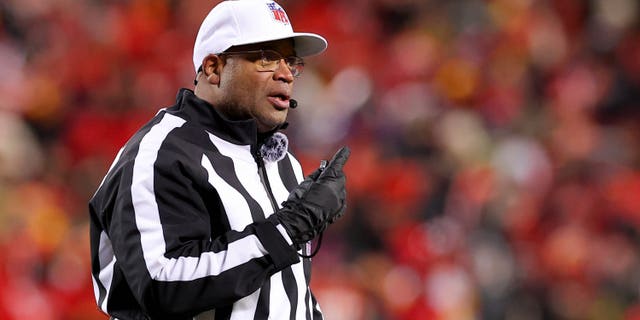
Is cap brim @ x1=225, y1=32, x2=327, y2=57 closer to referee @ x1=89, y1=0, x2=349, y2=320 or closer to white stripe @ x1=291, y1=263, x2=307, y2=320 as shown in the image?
referee @ x1=89, y1=0, x2=349, y2=320

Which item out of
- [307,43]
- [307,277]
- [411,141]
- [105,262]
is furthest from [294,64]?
[411,141]

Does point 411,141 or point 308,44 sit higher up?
point 308,44

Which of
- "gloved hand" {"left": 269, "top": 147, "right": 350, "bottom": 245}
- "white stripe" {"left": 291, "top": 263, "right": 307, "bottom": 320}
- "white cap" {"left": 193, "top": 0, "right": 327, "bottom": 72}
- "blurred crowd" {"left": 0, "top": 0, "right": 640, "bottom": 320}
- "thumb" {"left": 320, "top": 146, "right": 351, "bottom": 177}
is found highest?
"white cap" {"left": 193, "top": 0, "right": 327, "bottom": 72}

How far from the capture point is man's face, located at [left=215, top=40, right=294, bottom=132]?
231 centimetres

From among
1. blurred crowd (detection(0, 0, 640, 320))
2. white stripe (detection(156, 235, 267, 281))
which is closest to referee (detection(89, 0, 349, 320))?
white stripe (detection(156, 235, 267, 281))

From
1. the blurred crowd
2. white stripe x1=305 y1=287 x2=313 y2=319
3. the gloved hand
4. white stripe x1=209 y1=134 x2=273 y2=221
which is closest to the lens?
the gloved hand

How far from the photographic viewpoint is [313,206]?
7.11 ft

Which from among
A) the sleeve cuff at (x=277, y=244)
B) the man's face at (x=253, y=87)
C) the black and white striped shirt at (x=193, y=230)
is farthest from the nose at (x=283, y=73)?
the sleeve cuff at (x=277, y=244)

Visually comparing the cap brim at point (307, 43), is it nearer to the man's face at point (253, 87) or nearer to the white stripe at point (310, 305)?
the man's face at point (253, 87)

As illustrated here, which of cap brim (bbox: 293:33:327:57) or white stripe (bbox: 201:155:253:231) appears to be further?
cap brim (bbox: 293:33:327:57)

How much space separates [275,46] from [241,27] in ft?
0.29

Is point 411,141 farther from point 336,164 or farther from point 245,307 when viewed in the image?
point 245,307

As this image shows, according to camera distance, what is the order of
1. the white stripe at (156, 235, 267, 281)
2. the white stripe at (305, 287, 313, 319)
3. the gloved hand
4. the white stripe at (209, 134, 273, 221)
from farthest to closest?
the white stripe at (305, 287, 313, 319)
the white stripe at (209, 134, 273, 221)
the gloved hand
the white stripe at (156, 235, 267, 281)

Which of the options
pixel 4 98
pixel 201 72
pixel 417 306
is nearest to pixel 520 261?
pixel 417 306
